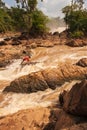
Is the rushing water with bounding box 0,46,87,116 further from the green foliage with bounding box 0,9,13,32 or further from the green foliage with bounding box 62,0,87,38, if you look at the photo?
the green foliage with bounding box 0,9,13,32

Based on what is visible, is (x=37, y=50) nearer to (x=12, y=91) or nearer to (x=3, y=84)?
(x=3, y=84)

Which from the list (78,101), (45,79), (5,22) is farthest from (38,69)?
(5,22)

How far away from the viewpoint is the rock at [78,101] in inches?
380

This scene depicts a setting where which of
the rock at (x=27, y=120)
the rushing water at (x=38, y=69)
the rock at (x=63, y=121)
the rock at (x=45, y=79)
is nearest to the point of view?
the rock at (x=63, y=121)

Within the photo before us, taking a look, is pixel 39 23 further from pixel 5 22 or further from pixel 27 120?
pixel 27 120

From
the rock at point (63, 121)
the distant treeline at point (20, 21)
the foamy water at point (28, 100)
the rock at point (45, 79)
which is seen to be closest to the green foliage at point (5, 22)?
the distant treeline at point (20, 21)

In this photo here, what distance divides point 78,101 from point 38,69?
1388 centimetres

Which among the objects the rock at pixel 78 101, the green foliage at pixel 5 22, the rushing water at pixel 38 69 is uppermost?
the rock at pixel 78 101

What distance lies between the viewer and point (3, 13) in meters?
59.6

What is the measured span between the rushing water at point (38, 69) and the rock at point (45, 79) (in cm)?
34

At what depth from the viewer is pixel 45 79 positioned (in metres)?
17.5

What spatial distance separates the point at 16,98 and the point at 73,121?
716 cm

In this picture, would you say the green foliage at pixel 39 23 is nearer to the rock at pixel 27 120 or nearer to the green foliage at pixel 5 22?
the green foliage at pixel 5 22

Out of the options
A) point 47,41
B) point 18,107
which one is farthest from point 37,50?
point 18,107
